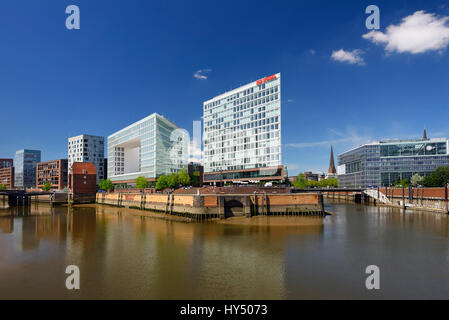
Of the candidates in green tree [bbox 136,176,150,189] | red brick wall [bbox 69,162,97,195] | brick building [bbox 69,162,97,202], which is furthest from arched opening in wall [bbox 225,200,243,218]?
red brick wall [bbox 69,162,97,195]

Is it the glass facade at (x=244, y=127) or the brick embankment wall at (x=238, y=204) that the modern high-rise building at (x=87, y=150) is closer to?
the glass facade at (x=244, y=127)

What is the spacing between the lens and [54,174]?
168375 millimetres

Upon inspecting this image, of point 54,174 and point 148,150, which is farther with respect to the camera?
point 54,174

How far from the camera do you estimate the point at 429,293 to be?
59.8ft

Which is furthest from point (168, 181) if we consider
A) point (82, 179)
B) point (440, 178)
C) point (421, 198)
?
point (440, 178)

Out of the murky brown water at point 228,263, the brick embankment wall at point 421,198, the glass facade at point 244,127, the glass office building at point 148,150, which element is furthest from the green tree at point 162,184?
the brick embankment wall at point 421,198

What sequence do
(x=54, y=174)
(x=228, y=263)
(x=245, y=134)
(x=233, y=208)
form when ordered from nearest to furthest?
(x=228, y=263) < (x=233, y=208) < (x=245, y=134) < (x=54, y=174)

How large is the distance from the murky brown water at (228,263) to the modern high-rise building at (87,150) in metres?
133

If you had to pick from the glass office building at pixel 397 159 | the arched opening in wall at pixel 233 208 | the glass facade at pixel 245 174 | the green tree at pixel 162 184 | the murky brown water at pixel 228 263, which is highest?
the glass office building at pixel 397 159

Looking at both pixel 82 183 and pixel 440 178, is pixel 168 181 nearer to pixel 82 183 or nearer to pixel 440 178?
pixel 82 183

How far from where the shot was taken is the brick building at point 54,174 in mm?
164000

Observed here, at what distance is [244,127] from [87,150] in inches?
4283
